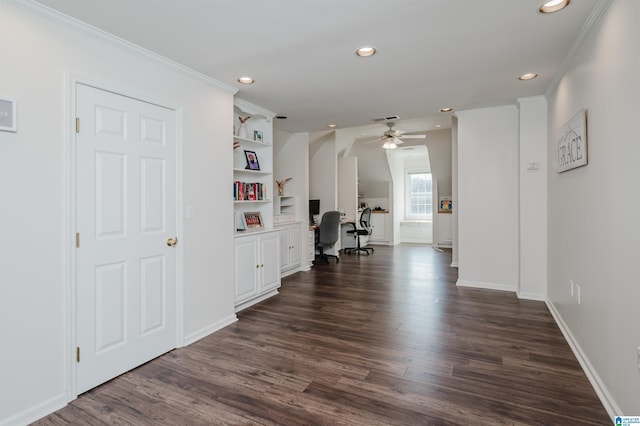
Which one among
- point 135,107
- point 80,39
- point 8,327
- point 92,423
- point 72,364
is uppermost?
point 80,39

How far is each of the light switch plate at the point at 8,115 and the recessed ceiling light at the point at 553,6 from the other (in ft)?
10.2

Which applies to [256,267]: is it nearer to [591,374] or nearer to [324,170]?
[591,374]

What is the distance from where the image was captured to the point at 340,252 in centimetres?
763

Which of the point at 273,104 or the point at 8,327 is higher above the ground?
the point at 273,104

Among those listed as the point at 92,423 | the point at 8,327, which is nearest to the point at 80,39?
the point at 8,327

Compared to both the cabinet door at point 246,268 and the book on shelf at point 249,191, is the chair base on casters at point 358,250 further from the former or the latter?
the cabinet door at point 246,268

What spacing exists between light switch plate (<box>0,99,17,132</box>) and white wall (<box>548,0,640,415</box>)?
10.5ft

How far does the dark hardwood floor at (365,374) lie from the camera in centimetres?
190

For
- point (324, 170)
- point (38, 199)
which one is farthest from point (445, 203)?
point (38, 199)

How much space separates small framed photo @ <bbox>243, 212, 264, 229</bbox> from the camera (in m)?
4.26

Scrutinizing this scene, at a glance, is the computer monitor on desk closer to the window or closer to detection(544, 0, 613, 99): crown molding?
the window

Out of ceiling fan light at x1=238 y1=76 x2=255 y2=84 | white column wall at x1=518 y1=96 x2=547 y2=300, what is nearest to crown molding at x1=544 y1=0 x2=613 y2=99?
white column wall at x1=518 y1=96 x2=547 y2=300

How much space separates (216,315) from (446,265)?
438cm

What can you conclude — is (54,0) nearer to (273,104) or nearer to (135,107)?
(135,107)
